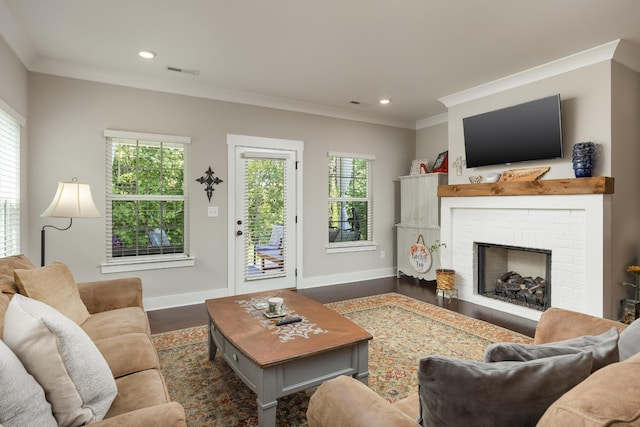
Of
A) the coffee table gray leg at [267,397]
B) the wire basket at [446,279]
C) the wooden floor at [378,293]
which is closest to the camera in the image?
the coffee table gray leg at [267,397]

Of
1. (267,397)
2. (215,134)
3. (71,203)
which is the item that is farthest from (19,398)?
(215,134)

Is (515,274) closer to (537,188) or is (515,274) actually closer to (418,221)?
(537,188)

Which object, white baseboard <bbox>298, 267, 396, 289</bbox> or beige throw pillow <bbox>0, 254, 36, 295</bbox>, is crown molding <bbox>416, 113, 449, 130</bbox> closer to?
white baseboard <bbox>298, 267, 396, 289</bbox>

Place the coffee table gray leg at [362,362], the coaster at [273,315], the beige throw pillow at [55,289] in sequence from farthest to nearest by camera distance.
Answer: the coaster at [273,315] → the coffee table gray leg at [362,362] → the beige throw pillow at [55,289]

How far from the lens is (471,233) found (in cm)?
443

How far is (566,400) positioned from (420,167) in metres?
5.12

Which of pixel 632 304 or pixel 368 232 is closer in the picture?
pixel 632 304

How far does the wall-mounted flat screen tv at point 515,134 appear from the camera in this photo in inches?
140

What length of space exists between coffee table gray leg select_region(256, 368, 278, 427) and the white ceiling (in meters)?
2.42

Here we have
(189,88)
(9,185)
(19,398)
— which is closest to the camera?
(19,398)

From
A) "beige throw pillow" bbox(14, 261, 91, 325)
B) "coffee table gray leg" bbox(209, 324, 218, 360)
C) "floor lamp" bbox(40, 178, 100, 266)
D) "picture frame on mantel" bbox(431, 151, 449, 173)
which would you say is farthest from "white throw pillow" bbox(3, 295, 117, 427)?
"picture frame on mantel" bbox(431, 151, 449, 173)

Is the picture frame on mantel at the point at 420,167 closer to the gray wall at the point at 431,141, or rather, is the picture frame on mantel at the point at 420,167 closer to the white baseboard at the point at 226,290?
the gray wall at the point at 431,141

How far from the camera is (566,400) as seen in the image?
2.35 ft

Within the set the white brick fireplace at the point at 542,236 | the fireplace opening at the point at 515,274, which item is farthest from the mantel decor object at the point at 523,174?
the fireplace opening at the point at 515,274
